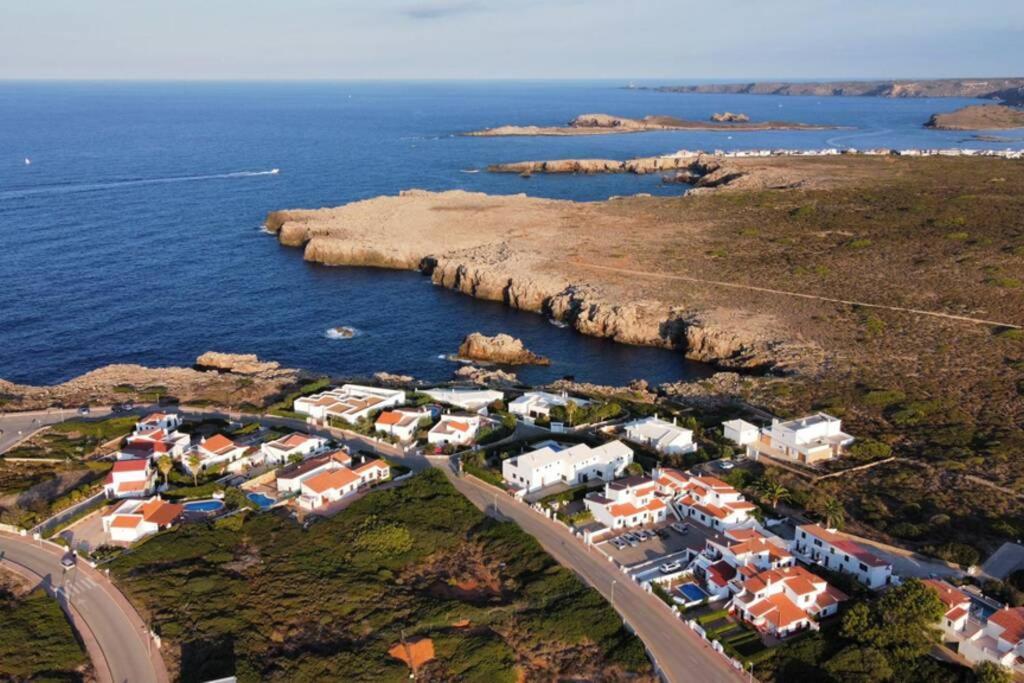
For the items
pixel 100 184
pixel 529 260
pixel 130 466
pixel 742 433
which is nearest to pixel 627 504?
pixel 742 433

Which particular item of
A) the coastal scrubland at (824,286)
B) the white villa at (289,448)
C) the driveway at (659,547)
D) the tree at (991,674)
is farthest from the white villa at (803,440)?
the white villa at (289,448)

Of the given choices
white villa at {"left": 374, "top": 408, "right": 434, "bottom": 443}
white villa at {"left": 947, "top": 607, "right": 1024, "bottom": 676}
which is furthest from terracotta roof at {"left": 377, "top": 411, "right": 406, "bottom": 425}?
white villa at {"left": 947, "top": 607, "right": 1024, "bottom": 676}

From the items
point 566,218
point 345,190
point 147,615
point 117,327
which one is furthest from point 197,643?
point 345,190

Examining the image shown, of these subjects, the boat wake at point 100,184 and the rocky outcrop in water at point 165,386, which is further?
the boat wake at point 100,184

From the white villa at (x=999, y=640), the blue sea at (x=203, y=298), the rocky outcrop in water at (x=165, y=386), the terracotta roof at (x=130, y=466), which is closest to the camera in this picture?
the white villa at (x=999, y=640)

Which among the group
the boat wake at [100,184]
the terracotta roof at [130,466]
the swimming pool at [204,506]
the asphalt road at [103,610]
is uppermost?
the boat wake at [100,184]

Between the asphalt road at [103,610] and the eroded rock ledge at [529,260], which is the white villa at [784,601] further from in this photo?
the eroded rock ledge at [529,260]

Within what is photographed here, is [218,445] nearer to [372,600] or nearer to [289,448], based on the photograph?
[289,448]
